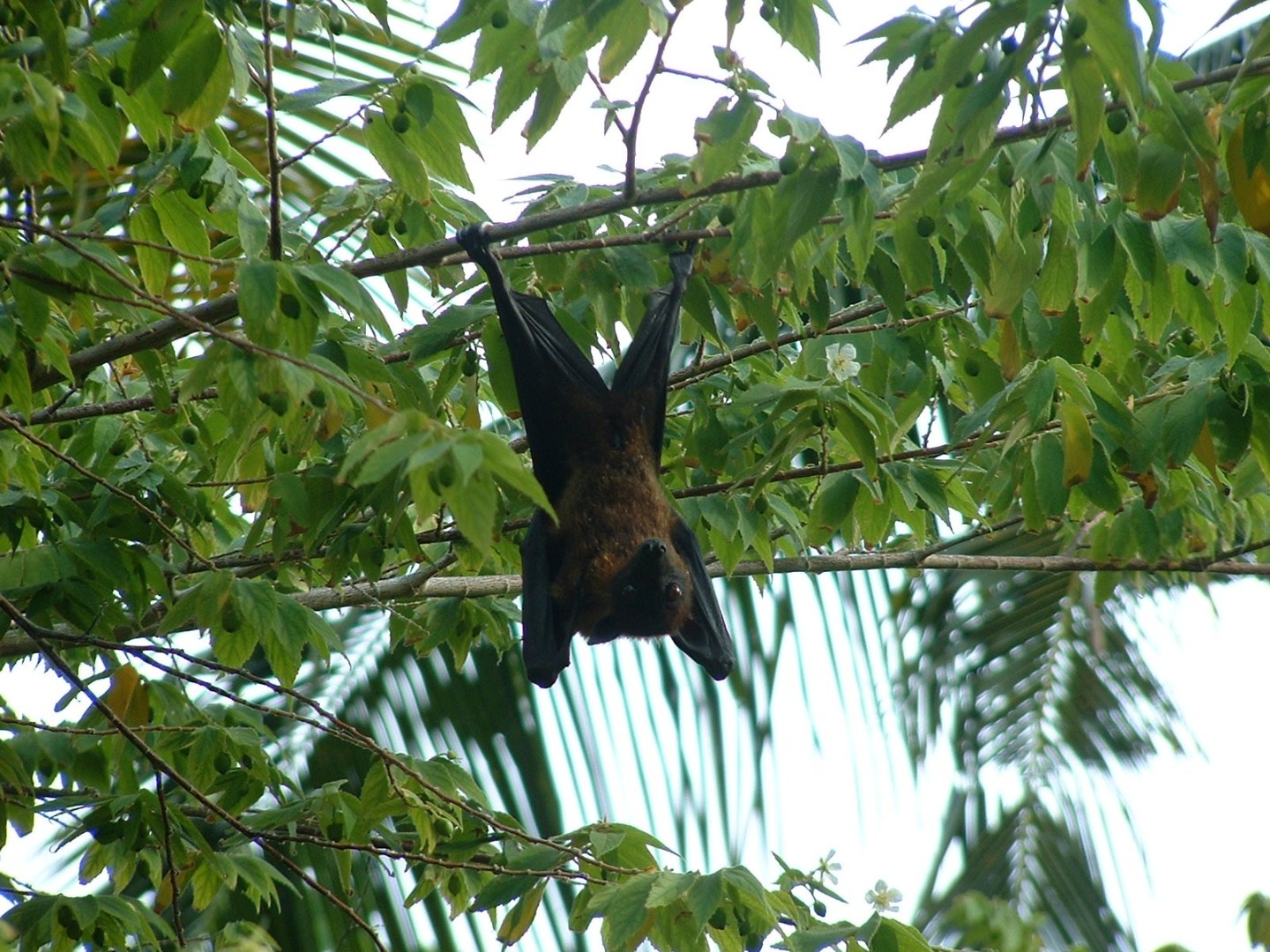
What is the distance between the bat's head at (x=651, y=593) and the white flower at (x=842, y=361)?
1.14m

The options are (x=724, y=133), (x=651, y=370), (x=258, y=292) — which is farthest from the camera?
(x=651, y=370)

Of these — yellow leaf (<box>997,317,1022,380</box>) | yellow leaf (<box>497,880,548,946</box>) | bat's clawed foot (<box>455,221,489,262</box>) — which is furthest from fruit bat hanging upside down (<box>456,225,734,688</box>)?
yellow leaf (<box>997,317,1022,380</box>)

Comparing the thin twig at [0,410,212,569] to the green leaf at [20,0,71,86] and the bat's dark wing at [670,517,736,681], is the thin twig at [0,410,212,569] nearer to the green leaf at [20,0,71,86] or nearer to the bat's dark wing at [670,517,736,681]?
the green leaf at [20,0,71,86]

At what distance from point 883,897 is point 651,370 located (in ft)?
7.48

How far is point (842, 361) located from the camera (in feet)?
13.7

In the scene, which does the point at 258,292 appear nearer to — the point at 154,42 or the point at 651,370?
the point at 154,42

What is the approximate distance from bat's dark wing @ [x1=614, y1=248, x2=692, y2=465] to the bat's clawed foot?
3.68ft

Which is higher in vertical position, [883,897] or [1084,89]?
[1084,89]

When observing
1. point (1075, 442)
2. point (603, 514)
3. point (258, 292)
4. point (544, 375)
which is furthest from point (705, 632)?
point (258, 292)

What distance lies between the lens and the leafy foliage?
2855 millimetres

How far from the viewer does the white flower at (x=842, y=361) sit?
13.5 ft

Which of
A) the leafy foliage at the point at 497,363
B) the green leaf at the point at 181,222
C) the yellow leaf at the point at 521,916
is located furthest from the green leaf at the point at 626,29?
the yellow leaf at the point at 521,916

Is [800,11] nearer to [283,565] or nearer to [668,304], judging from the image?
[668,304]

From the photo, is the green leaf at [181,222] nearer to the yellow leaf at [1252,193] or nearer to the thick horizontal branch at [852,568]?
the thick horizontal branch at [852,568]
